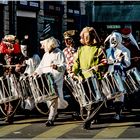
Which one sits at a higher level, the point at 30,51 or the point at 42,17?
the point at 42,17

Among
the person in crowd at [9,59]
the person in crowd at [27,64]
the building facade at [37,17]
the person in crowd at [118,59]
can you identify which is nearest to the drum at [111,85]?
the person in crowd at [118,59]

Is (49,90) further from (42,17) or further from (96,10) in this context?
(96,10)

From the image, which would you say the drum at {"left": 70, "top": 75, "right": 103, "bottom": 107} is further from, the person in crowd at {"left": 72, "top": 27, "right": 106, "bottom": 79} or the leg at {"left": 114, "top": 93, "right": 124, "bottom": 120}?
the leg at {"left": 114, "top": 93, "right": 124, "bottom": 120}

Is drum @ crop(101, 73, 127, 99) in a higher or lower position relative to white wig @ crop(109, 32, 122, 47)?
lower

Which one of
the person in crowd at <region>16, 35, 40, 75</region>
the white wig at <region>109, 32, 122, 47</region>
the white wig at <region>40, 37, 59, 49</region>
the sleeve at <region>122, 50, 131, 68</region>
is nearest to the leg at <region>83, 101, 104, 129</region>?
the sleeve at <region>122, 50, 131, 68</region>

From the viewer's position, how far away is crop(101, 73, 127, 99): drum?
9922 millimetres

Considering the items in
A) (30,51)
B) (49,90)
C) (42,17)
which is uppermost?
(42,17)

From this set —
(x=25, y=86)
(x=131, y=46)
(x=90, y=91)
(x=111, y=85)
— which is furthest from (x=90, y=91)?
(x=131, y=46)

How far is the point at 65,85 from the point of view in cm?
1162

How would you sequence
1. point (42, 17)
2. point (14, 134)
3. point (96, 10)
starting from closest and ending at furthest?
point (14, 134), point (42, 17), point (96, 10)

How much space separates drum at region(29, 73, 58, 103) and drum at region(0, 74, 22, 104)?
46 cm

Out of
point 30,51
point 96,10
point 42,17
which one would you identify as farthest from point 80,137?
point 96,10

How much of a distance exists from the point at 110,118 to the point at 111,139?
2.69 metres

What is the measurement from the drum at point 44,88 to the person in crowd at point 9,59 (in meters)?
0.76
